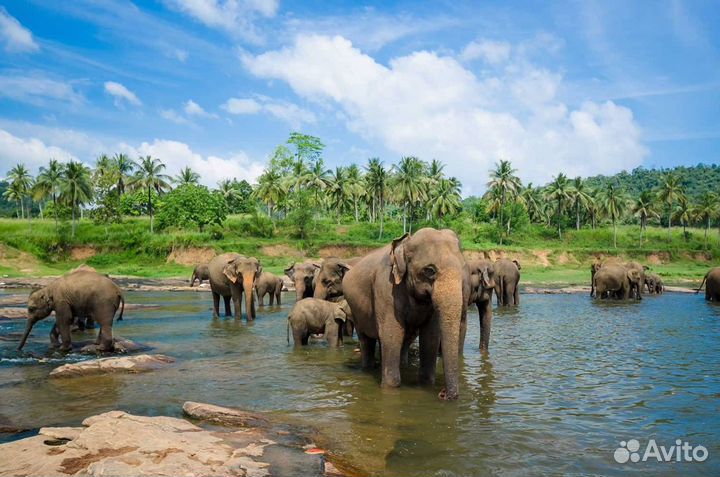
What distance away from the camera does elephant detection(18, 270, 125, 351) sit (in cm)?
1325

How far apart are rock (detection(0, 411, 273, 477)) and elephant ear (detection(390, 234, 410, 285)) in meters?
3.13

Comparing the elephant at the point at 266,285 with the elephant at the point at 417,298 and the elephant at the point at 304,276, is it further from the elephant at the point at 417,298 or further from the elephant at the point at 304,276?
the elephant at the point at 417,298

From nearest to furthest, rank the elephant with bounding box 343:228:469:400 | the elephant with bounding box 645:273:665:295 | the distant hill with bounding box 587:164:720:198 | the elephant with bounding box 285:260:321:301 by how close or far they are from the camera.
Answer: the elephant with bounding box 343:228:469:400, the elephant with bounding box 285:260:321:301, the elephant with bounding box 645:273:665:295, the distant hill with bounding box 587:164:720:198

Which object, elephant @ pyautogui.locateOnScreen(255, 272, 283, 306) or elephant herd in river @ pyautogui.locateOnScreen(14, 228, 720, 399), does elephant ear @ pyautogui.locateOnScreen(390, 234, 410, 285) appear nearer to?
elephant herd in river @ pyautogui.locateOnScreen(14, 228, 720, 399)

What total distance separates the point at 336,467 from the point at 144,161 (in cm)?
7808

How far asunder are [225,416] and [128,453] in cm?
221

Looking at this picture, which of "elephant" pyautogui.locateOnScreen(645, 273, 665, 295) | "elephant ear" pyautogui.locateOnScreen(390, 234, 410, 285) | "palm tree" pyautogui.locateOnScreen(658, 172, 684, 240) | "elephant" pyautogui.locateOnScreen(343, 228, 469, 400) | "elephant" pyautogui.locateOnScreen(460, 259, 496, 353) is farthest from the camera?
"palm tree" pyautogui.locateOnScreen(658, 172, 684, 240)

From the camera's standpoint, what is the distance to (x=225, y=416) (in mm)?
7664

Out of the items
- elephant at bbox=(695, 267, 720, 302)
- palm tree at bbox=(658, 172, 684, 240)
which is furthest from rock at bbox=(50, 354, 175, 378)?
palm tree at bbox=(658, 172, 684, 240)

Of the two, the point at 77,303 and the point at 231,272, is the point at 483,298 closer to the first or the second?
the point at 77,303

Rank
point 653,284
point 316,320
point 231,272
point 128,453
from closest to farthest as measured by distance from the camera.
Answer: point 128,453 → point 316,320 → point 231,272 → point 653,284

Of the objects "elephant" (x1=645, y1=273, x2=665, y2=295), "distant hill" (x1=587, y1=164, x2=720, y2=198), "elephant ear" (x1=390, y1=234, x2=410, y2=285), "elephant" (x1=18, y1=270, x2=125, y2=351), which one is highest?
"distant hill" (x1=587, y1=164, x2=720, y2=198)

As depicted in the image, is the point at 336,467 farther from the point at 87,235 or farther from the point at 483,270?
the point at 87,235

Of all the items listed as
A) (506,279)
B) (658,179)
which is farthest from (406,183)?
(658,179)
